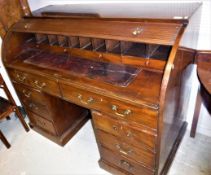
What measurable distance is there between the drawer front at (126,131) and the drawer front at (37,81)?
34 cm

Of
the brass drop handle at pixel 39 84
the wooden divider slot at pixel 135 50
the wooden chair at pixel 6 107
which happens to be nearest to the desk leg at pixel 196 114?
the wooden divider slot at pixel 135 50

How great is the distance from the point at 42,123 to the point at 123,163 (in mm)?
874

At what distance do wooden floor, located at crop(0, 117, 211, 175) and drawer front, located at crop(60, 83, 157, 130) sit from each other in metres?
0.67

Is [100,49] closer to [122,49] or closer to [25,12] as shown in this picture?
[122,49]

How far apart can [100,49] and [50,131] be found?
0.97 meters

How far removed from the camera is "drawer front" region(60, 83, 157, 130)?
963mm

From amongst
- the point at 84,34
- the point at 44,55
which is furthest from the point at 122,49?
the point at 44,55

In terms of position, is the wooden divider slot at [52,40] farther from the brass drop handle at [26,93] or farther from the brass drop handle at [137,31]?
the brass drop handle at [137,31]

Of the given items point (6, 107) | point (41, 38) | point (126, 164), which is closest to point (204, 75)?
point (126, 164)

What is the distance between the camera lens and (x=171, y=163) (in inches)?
58.9

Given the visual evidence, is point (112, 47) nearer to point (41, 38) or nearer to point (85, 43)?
point (85, 43)

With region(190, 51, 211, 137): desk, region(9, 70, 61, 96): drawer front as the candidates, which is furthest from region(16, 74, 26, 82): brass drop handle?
region(190, 51, 211, 137): desk

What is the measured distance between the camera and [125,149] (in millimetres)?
1229

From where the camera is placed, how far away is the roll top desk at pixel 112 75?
94cm
